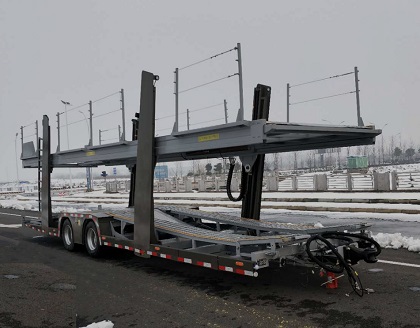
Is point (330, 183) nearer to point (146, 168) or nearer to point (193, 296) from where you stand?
point (146, 168)

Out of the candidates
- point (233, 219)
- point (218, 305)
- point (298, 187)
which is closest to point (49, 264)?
point (233, 219)

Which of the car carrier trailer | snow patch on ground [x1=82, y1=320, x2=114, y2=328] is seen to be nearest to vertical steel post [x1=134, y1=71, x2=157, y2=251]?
the car carrier trailer

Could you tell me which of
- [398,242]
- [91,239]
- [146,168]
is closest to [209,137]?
[146,168]

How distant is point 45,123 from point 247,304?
8.34 metres

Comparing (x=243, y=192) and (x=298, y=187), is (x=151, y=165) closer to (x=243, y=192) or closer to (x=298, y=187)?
(x=243, y=192)

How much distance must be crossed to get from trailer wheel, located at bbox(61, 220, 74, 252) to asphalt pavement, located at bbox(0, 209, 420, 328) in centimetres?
131

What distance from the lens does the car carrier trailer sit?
6324 millimetres

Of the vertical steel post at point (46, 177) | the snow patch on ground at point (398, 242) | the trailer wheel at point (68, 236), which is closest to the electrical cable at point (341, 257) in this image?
the snow patch on ground at point (398, 242)

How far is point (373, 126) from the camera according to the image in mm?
8008

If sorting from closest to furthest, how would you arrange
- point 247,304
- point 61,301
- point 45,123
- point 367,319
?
point 367,319 → point 247,304 → point 61,301 → point 45,123

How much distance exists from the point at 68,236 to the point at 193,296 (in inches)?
213

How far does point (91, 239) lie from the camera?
9797 millimetres

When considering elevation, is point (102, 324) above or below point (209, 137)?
below

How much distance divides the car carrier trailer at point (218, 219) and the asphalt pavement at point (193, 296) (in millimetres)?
458
